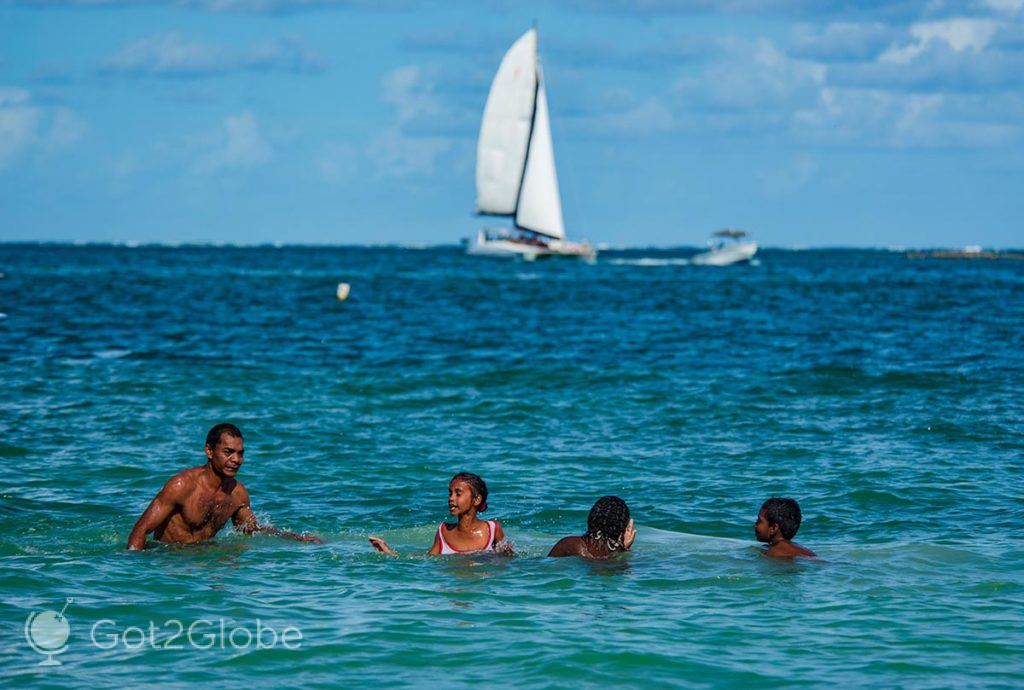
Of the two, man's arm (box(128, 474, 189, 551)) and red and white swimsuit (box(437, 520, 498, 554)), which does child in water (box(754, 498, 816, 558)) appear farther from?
man's arm (box(128, 474, 189, 551))

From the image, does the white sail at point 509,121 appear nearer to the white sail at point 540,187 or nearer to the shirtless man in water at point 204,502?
the white sail at point 540,187

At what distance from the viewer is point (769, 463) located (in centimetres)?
1761

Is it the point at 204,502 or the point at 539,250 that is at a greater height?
the point at 539,250

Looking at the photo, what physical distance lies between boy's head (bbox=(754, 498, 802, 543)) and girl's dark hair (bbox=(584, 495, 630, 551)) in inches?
50.8

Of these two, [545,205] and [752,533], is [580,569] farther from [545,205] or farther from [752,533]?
[545,205]

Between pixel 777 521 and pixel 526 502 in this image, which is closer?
pixel 777 521

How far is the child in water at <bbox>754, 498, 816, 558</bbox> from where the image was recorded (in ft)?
37.4

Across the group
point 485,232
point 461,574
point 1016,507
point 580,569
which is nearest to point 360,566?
A: point 461,574

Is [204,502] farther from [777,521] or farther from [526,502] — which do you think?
[777,521]

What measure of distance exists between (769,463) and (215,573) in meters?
9.22

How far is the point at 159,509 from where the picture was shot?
11.3m

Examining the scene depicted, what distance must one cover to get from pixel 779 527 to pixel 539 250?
100645 mm

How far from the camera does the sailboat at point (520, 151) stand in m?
91.4

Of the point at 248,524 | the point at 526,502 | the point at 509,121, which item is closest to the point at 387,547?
the point at 248,524
